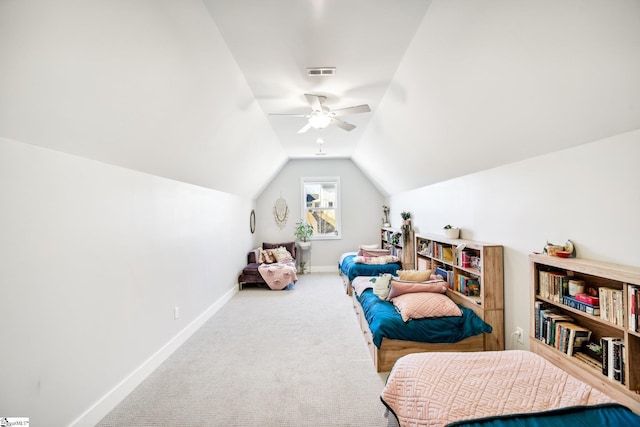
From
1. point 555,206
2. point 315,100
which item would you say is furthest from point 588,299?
point 315,100

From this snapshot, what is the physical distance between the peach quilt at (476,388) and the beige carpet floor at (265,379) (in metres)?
0.38

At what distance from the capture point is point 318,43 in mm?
2275

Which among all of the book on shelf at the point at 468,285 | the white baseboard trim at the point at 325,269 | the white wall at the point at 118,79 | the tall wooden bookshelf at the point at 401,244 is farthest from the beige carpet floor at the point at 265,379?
the white baseboard trim at the point at 325,269

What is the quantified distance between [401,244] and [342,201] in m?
2.27

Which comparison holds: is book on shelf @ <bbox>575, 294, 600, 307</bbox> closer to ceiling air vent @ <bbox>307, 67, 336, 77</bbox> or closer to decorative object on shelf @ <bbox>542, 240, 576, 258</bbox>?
decorative object on shelf @ <bbox>542, 240, 576, 258</bbox>

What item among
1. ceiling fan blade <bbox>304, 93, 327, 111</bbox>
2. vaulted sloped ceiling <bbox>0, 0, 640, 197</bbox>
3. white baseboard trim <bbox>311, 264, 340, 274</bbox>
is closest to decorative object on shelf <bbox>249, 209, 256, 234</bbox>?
white baseboard trim <bbox>311, 264, 340, 274</bbox>

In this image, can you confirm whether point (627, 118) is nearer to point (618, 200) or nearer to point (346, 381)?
point (618, 200)

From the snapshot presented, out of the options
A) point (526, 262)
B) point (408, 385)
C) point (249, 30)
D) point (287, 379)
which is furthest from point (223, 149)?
point (526, 262)

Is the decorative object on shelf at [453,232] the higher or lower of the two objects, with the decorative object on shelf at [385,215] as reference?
lower

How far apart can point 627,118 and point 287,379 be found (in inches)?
120

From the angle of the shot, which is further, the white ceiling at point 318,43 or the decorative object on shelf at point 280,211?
the decorative object on shelf at point 280,211

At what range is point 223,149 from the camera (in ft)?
11.8

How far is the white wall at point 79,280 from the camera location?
4.88 ft

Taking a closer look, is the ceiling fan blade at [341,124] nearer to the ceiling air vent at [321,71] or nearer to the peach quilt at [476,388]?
the ceiling air vent at [321,71]
